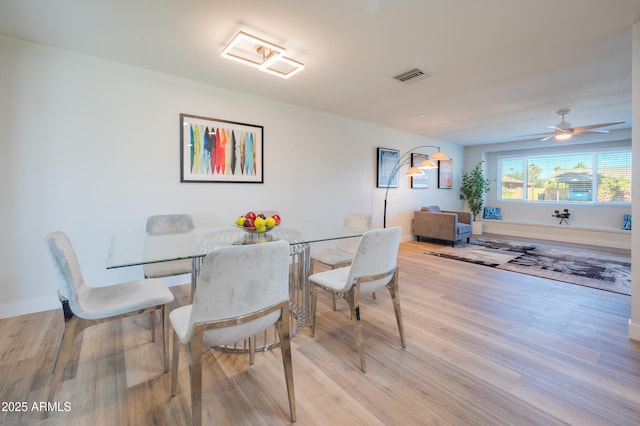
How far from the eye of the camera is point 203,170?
324 cm

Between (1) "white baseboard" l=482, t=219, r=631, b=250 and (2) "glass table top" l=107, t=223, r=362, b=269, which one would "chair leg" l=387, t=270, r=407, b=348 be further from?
(1) "white baseboard" l=482, t=219, r=631, b=250

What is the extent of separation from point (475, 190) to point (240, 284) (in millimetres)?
7472

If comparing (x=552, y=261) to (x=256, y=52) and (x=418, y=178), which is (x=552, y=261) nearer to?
(x=418, y=178)

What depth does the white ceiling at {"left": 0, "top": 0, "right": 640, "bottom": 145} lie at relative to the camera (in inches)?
75.8

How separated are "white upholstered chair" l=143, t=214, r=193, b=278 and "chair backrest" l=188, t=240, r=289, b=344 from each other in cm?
129

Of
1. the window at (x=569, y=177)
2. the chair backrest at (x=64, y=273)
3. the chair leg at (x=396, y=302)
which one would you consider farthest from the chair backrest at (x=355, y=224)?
the window at (x=569, y=177)

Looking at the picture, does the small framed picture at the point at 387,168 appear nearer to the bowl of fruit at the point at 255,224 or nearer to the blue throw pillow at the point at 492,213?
the blue throw pillow at the point at 492,213

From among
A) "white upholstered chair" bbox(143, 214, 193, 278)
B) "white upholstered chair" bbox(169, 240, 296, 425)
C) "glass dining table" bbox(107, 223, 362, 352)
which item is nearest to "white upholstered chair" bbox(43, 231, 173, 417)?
"glass dining table" bbox(107, 223, 362, 352)

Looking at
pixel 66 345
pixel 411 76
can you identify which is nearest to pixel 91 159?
pixel 66 345

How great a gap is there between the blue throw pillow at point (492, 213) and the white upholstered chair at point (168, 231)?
758 cm

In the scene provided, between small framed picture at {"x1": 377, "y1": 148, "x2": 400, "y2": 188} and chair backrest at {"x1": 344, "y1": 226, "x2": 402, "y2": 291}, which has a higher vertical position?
small framed picture at {"x1": 377, "y1": 148, "x2": 400, "y2": 188}

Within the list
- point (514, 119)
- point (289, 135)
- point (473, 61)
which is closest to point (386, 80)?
point (473, 61)

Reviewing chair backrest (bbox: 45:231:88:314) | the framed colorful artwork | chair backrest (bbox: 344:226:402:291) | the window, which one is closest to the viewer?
chair backrest (bbox: 45:231:88:314)

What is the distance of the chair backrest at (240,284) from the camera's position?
3.68ft
